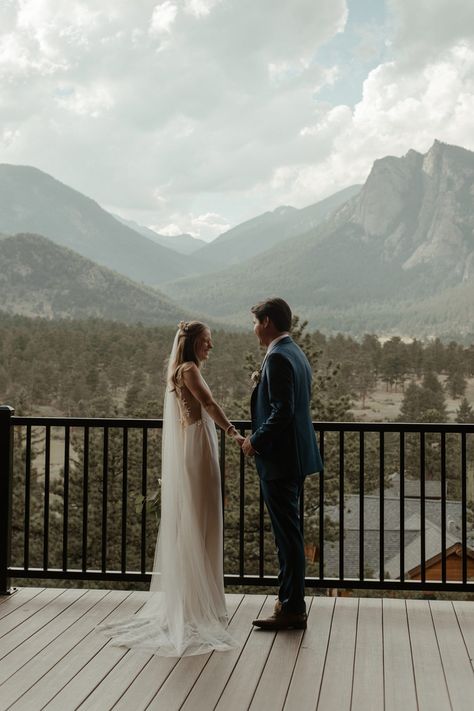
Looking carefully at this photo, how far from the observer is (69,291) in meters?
46.6

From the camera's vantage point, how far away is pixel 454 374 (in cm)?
3525

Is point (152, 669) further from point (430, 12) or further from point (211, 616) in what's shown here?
point (430, 12)

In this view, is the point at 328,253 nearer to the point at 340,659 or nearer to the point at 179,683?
the point at 340,659

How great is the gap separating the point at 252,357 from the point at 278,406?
2582cm

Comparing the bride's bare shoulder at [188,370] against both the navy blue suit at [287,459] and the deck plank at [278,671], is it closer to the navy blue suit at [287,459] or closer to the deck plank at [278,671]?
the navy blue suit at [287,459]

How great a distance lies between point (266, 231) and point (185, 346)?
→ 7848cm

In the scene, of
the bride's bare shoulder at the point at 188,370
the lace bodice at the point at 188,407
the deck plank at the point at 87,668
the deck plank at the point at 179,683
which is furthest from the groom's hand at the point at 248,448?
the deck plank at the point at 87,668

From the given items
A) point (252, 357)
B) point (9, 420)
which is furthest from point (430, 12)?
point (9, 420)

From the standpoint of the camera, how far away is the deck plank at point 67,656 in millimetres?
2742

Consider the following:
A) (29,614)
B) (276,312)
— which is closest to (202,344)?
(276,312)

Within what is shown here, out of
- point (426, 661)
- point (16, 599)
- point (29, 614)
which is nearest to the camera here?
point (426, 661)

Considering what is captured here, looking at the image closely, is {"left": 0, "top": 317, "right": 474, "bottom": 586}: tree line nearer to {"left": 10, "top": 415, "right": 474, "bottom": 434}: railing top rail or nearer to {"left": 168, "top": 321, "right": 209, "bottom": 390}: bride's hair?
{"left": 10, "top": 415, "right": 474, "bottom": 434}: railing top rail

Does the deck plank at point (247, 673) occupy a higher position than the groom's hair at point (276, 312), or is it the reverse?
the groom's hair at point (276, 312)

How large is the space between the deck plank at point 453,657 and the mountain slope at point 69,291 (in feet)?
130
